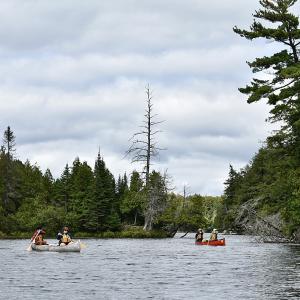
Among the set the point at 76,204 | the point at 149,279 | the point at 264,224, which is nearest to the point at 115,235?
the point at 76,204

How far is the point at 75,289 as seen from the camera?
23.4 metres

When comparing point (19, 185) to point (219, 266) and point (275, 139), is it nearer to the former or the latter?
point (275, 139)

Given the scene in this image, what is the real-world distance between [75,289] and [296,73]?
23.9 m

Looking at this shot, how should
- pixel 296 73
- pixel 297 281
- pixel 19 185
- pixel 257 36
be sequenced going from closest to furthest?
pixel 297 281 → pixel 296 73 → pixel 257 36 → pixel 19 185

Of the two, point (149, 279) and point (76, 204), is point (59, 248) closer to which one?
point (149, 279)

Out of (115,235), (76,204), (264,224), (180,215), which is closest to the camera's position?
(264,224)

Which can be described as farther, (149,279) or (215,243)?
(215,243)

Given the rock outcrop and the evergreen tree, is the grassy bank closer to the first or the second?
the evergreen tree

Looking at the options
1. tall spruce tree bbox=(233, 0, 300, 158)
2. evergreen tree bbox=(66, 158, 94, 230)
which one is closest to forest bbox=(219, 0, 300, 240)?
tall spruce tree bbox=(233, 0, 300, 158)

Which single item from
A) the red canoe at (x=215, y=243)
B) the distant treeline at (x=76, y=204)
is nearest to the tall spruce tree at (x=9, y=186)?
the distant treeline at (x=76, y=204)

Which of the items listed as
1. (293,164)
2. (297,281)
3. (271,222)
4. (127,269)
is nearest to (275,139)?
(293,164)

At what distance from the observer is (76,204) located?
106 m

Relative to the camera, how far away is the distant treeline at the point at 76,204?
86375 mm

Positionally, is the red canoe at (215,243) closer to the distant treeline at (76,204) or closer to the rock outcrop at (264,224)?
the rock outcrop at (264,224)
